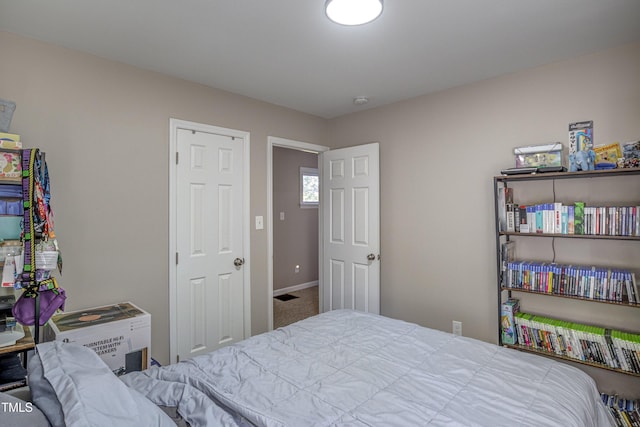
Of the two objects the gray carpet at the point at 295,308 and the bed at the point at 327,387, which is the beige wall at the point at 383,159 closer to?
the gray carpet at the point at 295,308

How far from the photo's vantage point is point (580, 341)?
219 centimetres

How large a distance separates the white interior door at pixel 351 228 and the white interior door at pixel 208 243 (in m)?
1.04

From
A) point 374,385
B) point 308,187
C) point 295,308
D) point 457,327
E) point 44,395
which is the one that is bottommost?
point 295,308

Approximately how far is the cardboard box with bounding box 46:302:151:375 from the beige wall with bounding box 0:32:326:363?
21cm

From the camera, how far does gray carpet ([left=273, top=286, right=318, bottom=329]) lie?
162 inches

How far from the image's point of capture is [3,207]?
1.65 meters

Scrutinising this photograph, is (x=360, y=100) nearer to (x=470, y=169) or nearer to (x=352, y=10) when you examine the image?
(x=470, y=169)

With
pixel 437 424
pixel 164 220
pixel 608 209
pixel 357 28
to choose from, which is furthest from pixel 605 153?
pixel 164 220

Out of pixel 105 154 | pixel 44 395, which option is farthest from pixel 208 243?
pixel 44 395

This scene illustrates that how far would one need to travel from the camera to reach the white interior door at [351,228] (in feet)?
11.1

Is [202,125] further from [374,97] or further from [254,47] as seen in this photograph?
[374,97]

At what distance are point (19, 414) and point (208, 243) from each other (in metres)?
2.10

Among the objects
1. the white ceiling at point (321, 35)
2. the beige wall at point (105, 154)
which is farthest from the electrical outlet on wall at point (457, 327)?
Answer: the beige wall at point (105, 154)

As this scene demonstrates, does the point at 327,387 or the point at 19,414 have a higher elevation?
the point at 19,414
